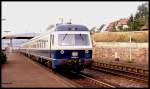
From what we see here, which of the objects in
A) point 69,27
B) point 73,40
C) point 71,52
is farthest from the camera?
point 69,27

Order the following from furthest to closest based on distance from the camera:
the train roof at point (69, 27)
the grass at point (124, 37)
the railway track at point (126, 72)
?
the grass at point (124, 37)
the train roof at point (69, 27)
the railway track at point (126, 72)

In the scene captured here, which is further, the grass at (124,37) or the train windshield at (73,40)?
the grass at (124,37)

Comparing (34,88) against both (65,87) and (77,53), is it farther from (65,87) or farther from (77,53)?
(77,53)

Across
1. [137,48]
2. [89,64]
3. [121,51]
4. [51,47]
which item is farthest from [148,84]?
[121,51]

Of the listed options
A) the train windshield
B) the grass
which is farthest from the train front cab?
the grass

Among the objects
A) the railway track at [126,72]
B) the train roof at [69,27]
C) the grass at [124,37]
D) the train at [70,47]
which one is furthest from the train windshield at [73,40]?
the grass at [124,37]

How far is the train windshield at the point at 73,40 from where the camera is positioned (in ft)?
69.5

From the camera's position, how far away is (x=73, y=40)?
2131cm

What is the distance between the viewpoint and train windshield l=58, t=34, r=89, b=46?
69.5 feet

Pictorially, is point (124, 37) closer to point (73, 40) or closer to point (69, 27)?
point (69, 27)

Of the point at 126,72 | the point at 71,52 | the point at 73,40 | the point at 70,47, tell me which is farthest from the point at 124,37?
the point at 71,52

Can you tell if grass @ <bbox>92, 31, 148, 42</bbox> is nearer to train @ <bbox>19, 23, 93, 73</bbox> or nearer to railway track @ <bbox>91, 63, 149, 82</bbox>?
railway track @ <bbox>91, 63, 149, 82</bbox>

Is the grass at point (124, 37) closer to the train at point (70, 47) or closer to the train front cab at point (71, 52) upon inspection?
the train at point (70, 47)

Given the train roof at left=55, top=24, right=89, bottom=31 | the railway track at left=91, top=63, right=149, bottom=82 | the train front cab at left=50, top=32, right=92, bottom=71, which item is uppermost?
the train roof at left=55, top=24, right=89, bottom=31
